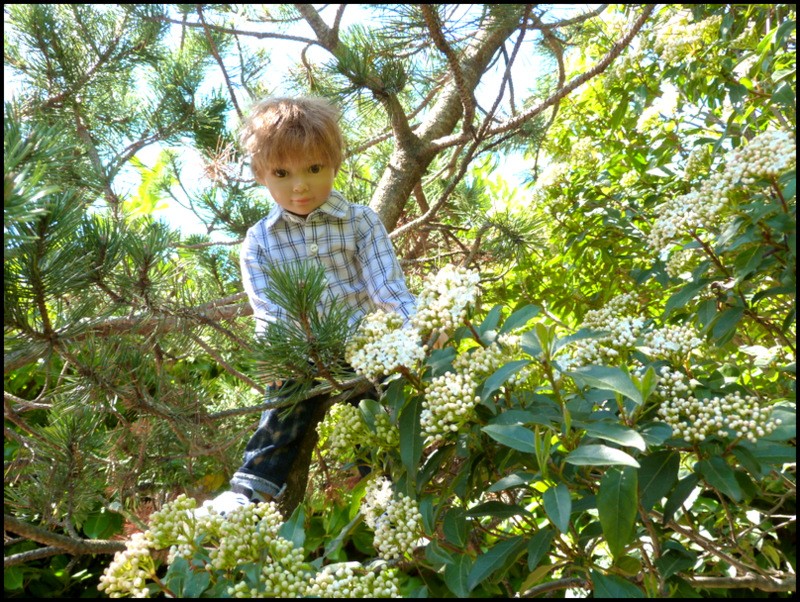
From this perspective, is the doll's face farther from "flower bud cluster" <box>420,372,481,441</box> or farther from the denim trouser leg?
"flower bud cluster" <box>420,372,481,441</box>

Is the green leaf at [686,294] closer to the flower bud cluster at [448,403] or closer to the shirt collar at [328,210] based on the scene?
the flower bud cluster at [448,403]

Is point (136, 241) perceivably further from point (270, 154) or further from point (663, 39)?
point (663, 39)

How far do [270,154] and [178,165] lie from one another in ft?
3.55

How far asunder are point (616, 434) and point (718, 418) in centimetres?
18

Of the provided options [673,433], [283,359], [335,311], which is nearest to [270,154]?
[335,311]

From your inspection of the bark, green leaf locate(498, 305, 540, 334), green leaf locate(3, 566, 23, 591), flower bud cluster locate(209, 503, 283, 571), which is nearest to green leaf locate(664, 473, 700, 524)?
green leaf locate(498, 305, 540, 334)

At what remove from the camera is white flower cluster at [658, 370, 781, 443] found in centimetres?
92

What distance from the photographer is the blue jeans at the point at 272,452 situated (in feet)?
4.86

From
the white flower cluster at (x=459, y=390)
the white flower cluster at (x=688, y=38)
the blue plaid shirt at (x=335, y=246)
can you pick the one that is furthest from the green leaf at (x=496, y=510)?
the white flower cluster at (x=688, y=38)

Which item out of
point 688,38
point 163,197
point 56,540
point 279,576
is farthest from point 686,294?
point 163,197

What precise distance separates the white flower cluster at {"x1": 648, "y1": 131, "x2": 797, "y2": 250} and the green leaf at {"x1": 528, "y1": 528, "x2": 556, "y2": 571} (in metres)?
0.53

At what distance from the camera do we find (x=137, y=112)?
90.5 inches

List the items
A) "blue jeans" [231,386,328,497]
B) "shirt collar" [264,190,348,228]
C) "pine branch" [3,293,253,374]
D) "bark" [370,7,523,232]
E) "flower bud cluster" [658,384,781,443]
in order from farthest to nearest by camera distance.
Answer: "bark" [370,7,523,232], "shirt collar" [264,190,348,228], "blue jeans" [231,386,328,497], "pine branch" [3,293,253,374], "flower bud cluster" [658,384,781,443]

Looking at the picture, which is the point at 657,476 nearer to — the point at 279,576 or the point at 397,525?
the point at 397,525
